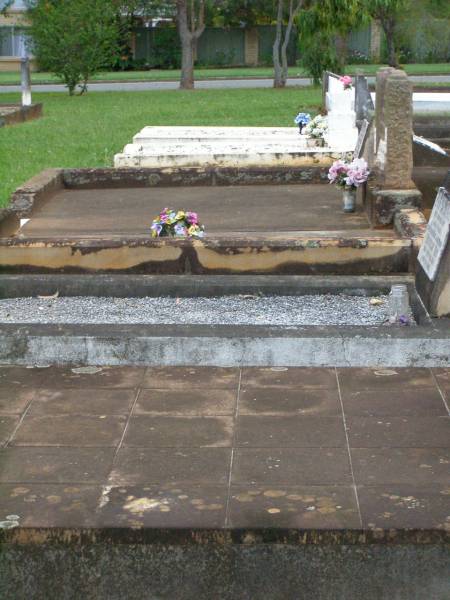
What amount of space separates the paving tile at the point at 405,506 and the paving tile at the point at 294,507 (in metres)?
0.06

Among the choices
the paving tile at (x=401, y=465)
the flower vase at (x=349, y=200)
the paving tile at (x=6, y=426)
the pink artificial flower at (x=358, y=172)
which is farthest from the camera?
the flower vase at (x=349, y=200)

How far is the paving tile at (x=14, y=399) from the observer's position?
5.48 meters

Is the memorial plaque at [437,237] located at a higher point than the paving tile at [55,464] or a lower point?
higher

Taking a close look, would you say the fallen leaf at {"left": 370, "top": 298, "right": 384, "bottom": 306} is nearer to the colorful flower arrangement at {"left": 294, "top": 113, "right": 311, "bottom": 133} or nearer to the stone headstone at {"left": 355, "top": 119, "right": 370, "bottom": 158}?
the stone headstone at {"left": 355, "top": 119, "right": 370, "bottom": 158}

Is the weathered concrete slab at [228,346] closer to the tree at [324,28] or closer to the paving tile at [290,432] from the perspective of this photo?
the paving tile at [290,432]

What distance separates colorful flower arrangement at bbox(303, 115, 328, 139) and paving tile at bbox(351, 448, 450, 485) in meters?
11.4

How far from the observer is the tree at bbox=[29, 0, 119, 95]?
29.1 metres

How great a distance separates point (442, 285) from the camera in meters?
6.52

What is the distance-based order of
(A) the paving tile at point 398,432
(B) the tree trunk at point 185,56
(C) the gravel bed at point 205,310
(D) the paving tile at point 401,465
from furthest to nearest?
1. (B) the tree trunk at point 185,56
2. (C) the gravel bed at point 205,310
3. (A) the paving tile at point 398,432
4. (D) the paving tile at point 401,465

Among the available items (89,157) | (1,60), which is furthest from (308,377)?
(1,60)

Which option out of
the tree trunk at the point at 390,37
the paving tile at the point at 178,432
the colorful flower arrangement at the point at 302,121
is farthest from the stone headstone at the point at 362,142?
the tree trunk at the point at 390,37

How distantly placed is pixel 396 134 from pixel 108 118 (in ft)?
44.1

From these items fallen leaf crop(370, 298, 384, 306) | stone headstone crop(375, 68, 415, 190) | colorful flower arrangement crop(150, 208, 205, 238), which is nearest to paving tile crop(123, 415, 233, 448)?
fallen leaf crop(370, 298, 384, 306)

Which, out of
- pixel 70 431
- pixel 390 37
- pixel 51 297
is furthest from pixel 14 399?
pixel 390 37
